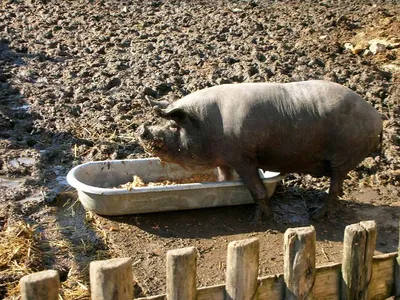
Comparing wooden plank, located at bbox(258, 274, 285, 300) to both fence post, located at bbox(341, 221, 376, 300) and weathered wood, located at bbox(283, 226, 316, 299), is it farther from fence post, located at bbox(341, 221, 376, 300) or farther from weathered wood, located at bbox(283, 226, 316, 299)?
fence post, located at bbox(341, 221, 376, 300)

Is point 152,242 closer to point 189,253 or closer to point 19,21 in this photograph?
point 189,253

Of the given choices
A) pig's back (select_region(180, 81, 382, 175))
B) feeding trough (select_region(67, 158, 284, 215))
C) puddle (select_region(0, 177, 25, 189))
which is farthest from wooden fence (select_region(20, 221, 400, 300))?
Result: puddle (select_region(0, 177, 25, 189))

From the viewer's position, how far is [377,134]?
5.23 meters

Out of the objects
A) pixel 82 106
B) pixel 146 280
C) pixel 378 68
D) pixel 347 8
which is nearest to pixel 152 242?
pixel 146 280

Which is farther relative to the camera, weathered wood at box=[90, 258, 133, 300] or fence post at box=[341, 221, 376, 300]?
fence post at box=[341, 221, 376, 300]

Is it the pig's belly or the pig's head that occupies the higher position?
the pig's head

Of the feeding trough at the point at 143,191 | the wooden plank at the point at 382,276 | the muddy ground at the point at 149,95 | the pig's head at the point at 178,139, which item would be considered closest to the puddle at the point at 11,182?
the muddy ground at the point at 149,95

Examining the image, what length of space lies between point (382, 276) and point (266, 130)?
184cm

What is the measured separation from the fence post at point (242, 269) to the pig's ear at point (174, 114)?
2150 millimetres

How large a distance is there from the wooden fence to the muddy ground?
3.85ft

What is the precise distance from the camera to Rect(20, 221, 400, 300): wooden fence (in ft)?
9.39

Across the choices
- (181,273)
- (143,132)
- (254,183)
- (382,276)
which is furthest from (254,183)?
(181,273)

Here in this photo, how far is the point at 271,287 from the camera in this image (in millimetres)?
3279

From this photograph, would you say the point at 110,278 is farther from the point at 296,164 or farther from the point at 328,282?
the point at 296,164
